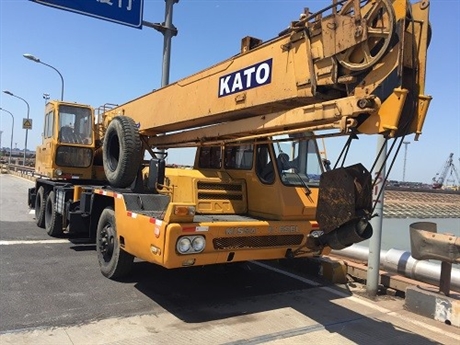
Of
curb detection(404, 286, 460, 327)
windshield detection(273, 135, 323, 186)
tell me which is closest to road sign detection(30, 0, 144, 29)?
windshield detection(273, 135, 323, 186)

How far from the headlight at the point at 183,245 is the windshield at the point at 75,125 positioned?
6518 mm

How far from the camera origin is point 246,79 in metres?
5.04

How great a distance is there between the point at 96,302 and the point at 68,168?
562cm

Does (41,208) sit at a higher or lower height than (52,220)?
higher

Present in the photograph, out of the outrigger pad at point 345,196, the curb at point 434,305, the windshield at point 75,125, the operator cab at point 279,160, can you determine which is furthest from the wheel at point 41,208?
the curb at point 434,305

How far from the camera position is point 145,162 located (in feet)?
23.3

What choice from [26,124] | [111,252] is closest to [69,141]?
[111,252]

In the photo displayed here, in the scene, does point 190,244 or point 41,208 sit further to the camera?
point 41,208

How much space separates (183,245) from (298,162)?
229cm

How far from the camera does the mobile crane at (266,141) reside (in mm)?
3650

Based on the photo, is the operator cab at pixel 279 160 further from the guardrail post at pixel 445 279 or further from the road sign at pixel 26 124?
the road sign at pixel 26 124

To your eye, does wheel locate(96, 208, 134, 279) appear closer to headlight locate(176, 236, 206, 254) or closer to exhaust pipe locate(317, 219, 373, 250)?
headlight locate(176, 236, 206, 254)

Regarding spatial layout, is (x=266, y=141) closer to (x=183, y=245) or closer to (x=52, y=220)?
(x=183, y=245)

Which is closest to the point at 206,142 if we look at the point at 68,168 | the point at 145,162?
the point at 145,162
